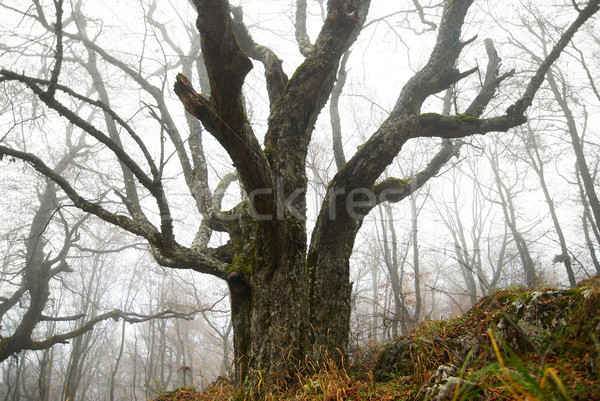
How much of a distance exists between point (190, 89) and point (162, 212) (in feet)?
4.82

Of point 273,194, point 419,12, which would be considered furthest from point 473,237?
point 273,194

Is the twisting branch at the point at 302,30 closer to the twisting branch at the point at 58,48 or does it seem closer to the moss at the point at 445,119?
the moss at the point at 445,119

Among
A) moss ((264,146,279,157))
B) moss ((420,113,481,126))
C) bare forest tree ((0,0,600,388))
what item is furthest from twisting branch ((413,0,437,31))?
moss ((264,146,279,157))

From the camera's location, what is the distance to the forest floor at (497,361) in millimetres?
1301

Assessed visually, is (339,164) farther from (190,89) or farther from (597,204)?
(597,204)

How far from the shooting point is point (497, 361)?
2.01 metres

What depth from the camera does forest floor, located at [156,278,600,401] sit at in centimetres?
130

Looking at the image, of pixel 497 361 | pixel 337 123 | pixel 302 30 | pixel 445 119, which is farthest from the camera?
pixel 302 30

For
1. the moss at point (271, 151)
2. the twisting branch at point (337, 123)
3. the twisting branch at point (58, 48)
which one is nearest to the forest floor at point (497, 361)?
the moss at point (271, 151)

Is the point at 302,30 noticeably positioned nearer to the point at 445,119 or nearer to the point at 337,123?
the point at 337,123

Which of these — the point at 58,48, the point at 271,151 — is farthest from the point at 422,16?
the point at 58,48

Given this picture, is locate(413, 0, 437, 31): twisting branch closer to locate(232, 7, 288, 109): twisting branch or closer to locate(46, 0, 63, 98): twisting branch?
locate(232, 7, 288, 109): twisting branch

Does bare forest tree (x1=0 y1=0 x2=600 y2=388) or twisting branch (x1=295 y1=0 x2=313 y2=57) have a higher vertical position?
twisting branch (x1=295 y1=0 x2=313 y2=57)

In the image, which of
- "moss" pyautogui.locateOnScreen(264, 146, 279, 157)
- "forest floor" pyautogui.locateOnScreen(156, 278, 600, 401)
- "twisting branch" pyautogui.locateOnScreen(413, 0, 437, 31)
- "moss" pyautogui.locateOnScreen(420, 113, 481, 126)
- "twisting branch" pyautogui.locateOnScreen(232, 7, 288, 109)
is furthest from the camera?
"twisting branch" pyautogui.locateOnScreen(413, 0, 437, 31)
